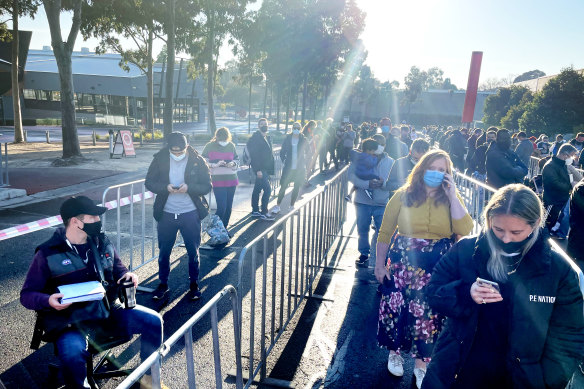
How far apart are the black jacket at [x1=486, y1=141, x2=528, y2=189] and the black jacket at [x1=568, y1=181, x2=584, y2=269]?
234 cm

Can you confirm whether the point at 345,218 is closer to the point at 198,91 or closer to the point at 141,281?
the point at 141,281

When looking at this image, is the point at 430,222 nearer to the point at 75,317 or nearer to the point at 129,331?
the point at 129,331

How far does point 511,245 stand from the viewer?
2.08m

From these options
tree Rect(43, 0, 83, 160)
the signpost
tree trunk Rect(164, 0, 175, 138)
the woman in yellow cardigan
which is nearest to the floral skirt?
the woman in yellow cardigan

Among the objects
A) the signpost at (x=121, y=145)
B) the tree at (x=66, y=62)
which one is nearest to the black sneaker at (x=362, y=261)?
the tree at (x=66, y=62)

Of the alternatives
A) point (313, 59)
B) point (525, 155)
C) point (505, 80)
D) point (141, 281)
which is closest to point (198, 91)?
point (313, 59)

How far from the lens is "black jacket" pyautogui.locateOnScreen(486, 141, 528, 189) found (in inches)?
296

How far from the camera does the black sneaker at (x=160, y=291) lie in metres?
4.83

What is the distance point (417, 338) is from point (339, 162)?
15522mm

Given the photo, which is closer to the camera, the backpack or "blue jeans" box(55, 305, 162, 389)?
"blue jeans" box(55, 305, 162, 389)

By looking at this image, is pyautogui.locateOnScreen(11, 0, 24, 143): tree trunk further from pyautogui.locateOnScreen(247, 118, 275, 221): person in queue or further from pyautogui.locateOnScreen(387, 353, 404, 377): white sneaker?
pyautogui.locateOnScreen(387, 353, 404, 377): white sneaker

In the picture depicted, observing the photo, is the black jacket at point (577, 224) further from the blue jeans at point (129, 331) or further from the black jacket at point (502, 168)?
the blue jeans at point (129, 331)

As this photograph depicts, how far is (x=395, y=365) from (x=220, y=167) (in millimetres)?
4399

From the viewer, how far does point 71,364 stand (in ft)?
9.00
